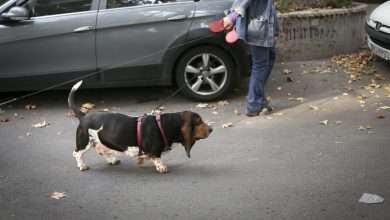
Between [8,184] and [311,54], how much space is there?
6064mm

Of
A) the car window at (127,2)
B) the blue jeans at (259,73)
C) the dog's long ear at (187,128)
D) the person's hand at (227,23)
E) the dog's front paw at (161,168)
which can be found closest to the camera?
the dog's long ear at (187,128)

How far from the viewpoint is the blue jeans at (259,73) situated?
23.2 feet

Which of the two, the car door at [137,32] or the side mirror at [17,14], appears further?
the car door at [137,32]

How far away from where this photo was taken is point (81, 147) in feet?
18.3

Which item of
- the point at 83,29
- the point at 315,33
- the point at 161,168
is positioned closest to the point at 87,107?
the point at 83,29

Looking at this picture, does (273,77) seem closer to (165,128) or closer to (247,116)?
(247,116)

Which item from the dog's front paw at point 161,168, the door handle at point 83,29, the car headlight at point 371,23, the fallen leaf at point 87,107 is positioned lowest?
the fallen leaf at point 87,107

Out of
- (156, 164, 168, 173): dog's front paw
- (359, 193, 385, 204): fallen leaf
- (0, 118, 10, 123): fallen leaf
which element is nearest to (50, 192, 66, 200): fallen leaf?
(156, 164, 168, 173): dog's front paw

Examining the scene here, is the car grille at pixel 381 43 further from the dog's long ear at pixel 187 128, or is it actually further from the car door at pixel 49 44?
the dog's long ear at pixel 187 128

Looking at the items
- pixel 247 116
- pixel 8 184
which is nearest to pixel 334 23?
pixel 247 116

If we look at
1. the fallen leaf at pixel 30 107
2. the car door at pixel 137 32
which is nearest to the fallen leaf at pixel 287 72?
the car door at pixel 137 32

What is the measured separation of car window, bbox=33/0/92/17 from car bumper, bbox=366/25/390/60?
4057 mm

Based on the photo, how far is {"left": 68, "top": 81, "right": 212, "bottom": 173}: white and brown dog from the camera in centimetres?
529

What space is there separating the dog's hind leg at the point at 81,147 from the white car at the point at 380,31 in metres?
4.80
